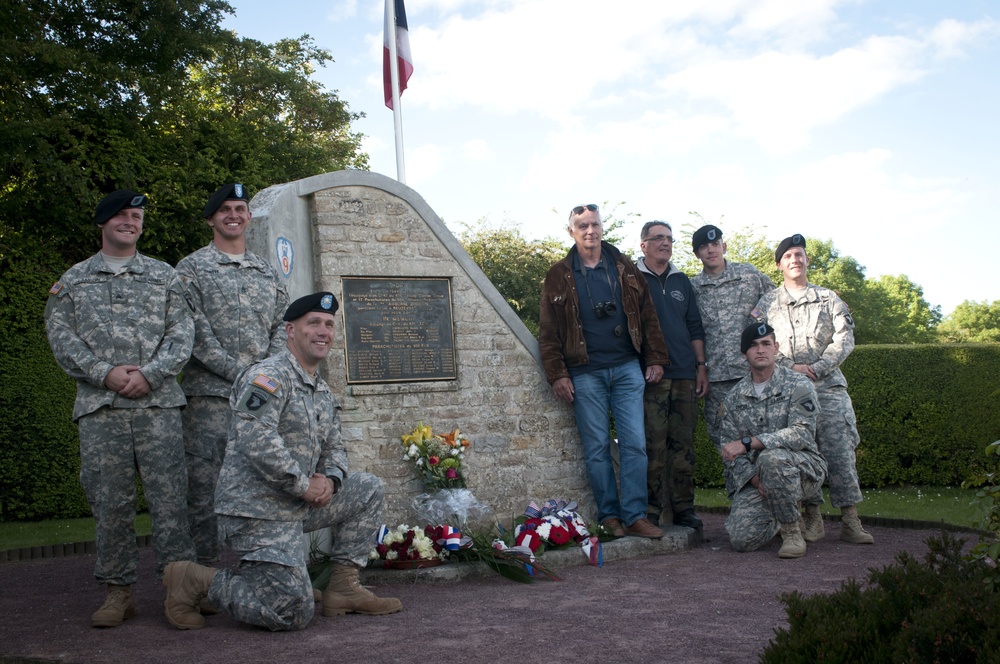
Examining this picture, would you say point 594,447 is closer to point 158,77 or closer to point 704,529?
point 704,529

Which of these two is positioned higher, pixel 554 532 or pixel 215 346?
pixel 215 346

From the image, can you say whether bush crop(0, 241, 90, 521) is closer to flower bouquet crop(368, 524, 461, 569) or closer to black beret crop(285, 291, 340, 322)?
flower bouquet crop(368, 524, 461, 569)

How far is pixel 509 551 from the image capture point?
5848 mm

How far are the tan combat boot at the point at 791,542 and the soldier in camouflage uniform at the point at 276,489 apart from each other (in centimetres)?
275

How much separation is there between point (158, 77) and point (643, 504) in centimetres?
966

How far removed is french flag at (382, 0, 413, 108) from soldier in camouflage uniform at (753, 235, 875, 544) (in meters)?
5.17

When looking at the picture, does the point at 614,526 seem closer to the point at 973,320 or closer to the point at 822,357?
the point at 822,357

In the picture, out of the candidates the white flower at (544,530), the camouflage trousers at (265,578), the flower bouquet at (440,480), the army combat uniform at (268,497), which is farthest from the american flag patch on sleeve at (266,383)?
the white flower at (544,530)

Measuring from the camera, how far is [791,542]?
20.2ft

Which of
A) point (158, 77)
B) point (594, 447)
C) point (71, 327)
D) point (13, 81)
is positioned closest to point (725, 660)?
point (594, 447)

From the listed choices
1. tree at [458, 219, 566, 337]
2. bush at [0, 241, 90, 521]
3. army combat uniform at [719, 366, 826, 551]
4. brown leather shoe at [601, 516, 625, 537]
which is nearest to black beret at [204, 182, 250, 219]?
brown leather shoe at [601, 516, 625, 537]

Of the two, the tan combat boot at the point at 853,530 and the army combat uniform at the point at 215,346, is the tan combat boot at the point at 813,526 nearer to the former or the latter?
the tan combat boot at the point at 853,530

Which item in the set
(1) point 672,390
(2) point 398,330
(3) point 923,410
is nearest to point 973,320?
(3) point 923,410

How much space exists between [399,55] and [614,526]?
6.15m
